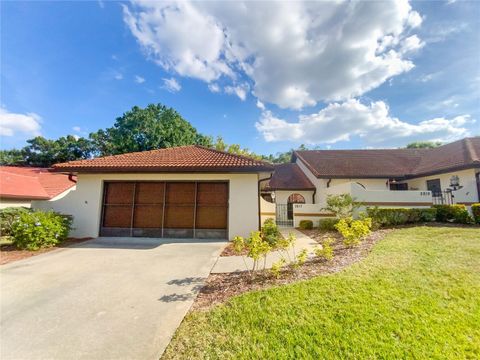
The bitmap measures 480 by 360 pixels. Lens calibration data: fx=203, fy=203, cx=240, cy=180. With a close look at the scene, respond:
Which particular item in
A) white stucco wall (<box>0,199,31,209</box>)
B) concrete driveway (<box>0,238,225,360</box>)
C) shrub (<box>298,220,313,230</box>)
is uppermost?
white stucco wall (<box>0,199,31,209</box>)

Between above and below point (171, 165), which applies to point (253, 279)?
below

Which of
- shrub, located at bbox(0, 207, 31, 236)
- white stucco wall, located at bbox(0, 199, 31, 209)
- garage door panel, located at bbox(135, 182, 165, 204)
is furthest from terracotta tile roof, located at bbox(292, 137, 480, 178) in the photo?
white stucco wall, located at bbox(0, 199, 31, 209)

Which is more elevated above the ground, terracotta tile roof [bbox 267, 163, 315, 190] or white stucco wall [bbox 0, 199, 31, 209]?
terracotta tile roof [bbox 267, 163, 315, 190]

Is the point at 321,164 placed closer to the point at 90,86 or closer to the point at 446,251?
the point at 446,251

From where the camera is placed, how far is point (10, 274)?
5258mm

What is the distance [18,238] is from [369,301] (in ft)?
35.3

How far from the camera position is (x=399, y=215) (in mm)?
9945

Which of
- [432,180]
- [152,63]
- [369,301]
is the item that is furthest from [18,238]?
[432,180]

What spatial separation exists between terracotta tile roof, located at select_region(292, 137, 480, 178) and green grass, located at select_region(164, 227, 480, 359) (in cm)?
1212

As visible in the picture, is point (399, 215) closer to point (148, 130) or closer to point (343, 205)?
point (343, 205)

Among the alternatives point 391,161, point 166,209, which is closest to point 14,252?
point 166,209

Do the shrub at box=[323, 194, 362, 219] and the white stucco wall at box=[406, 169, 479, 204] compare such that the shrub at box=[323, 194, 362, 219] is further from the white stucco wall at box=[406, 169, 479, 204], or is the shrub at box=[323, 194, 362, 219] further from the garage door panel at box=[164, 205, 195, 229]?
the garage door panel at box=[164, 205, 195, 229]

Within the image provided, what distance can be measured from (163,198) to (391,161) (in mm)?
19271

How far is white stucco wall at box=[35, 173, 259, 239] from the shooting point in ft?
29.2
